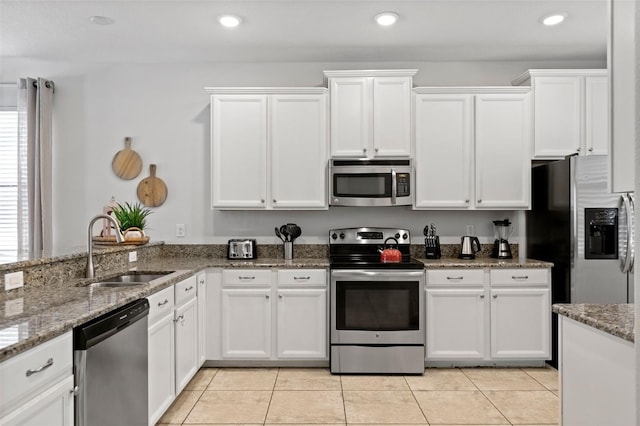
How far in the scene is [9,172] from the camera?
426 cm

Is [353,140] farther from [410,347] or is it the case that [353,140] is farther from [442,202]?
[410,347]

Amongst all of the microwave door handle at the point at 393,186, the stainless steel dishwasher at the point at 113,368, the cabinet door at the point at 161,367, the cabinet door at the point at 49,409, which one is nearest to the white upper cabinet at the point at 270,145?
the microwave door handle at the point at 393,186

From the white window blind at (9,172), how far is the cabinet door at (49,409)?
3320mm

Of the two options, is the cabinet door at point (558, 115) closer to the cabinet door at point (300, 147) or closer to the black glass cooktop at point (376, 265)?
the black glass cooktop at point (376, 265)

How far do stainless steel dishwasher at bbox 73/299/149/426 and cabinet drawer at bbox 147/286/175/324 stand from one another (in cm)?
13

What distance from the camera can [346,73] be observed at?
3.74 metres

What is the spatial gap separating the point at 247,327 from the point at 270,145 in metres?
1.55

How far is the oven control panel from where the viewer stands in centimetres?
402

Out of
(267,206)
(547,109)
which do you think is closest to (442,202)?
(547,109)

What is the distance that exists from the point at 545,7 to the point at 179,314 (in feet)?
10.7

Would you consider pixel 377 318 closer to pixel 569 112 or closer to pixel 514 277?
pixel 514 277

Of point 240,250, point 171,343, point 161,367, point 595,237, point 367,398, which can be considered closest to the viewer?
point 161,367

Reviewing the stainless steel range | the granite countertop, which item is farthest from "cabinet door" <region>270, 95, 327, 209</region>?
the granite countertop

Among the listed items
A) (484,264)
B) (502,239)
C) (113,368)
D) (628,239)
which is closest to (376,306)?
(484,264)
